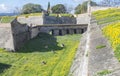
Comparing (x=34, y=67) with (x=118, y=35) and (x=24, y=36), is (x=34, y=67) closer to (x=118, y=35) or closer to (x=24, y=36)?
(x=118, y=35)

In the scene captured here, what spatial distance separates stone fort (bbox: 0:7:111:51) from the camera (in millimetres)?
41031

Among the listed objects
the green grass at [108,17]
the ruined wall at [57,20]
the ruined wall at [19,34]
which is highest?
the green grass at [108,17]

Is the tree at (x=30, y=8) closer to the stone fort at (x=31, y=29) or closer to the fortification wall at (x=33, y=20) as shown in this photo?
the stone fort at (x=31, y=29)

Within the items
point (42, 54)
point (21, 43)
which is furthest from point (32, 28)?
point (42, 54)

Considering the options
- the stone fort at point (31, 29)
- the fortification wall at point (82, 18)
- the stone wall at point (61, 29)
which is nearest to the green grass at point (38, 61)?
the stone fort at point (31, 29)

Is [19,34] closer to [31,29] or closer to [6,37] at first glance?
[6,37]

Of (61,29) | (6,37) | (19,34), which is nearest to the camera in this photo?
(6,37)

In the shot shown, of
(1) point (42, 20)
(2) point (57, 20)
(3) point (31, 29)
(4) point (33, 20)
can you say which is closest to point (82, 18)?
(2) point (57, 20)

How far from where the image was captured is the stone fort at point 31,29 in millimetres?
41031

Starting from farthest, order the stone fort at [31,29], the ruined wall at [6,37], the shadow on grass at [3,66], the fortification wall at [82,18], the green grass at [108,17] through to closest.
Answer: the fortification wall at [82,18] → the stone fort at [31,29] → the ruined wall at [6,37] → the green grass at [108,17] → the shadow on grass at [3,66]

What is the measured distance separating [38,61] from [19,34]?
1329cm

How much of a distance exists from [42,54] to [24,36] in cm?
1222

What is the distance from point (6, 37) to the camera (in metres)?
41.2

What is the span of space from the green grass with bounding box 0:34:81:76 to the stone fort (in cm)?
168
